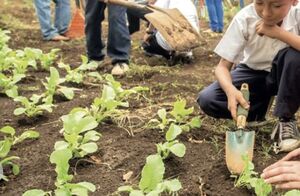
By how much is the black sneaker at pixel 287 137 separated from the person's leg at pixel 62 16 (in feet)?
14.5

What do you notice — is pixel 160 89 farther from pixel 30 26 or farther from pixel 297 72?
pixel 30 26

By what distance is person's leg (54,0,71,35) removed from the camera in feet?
21.6

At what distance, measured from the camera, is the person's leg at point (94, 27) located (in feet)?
14.3

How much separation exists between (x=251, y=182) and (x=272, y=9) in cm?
86

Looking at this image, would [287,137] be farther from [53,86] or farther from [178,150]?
[53,86]

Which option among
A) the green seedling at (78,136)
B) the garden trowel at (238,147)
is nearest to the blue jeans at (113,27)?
the green seedling at (78,136)

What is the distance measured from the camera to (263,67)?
2795 millimetres

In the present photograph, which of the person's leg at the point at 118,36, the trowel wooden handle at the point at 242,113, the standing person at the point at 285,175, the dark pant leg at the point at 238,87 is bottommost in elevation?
the person's leg at the point at 118,36

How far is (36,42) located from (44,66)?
185 centimetres

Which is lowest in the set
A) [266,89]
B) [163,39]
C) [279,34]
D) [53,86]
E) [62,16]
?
[62,16]

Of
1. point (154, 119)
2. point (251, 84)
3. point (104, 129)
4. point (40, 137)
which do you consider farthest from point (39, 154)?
point (251, 84)

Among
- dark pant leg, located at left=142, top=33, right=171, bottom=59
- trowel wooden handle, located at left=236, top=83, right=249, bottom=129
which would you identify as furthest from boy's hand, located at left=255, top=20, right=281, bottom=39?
dark pant leg, located at left=142, top=33, right=171, bottom=59

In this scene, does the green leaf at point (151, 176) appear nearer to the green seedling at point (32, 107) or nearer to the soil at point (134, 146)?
the soil at point (134, 146)

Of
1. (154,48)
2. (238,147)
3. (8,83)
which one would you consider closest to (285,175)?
(238,147)
